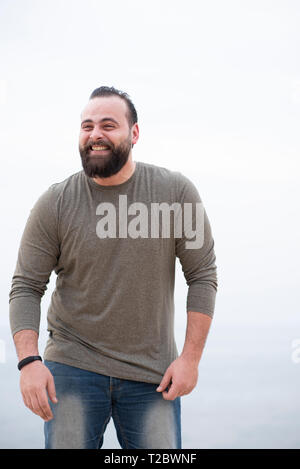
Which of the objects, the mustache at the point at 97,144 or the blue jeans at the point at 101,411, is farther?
the mustache at the point at 97,144

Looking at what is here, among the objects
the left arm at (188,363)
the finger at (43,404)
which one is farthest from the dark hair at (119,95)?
the finger at (43,404)

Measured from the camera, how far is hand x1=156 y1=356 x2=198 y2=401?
8.35ft

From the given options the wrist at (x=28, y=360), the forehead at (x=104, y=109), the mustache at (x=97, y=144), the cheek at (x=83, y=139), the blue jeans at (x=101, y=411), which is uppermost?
the forehead at (x=104, y=109)

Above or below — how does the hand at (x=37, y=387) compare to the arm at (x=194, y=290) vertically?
below

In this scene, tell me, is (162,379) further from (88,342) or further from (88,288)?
(88,288)

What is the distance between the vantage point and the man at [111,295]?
2553 millimetres

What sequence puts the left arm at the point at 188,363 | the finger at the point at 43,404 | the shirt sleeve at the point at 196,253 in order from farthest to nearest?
the shirt sleeve at the point at 196,253 < the left arm at the point at 188,363 < the finger at the point at 43,404

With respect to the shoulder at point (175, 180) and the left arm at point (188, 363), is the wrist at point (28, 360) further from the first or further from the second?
the shoulder at point (175, 180)

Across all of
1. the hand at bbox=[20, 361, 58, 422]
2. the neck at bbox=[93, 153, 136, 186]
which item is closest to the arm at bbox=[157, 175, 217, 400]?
the neck at bbox=[93, 153, 136, 186]
